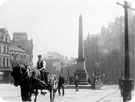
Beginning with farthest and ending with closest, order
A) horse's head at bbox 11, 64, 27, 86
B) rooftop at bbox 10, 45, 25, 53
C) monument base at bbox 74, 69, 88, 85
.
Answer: rooftop at bbox 10, 45, 25, 53 < monument base at bbox 74, 69, 88, 85 < horse's head at bbox 11, 64, 27, 86

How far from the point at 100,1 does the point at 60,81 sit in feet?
35.8

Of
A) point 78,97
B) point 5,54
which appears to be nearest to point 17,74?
point 78,97

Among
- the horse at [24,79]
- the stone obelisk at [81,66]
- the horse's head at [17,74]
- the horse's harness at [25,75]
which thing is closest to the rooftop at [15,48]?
the stone obelisk at [81,66]

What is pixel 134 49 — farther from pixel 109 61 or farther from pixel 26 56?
pixel 26 56

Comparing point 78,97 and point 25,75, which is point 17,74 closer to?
point 25,75

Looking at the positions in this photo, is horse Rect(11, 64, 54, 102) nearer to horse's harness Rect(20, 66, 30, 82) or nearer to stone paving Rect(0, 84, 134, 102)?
horse's harness Rect(20, 66, 30, 82)

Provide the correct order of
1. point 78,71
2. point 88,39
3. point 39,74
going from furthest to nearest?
point 88,39 < point 78,71 < point 39,74

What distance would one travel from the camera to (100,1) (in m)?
→ 11.6

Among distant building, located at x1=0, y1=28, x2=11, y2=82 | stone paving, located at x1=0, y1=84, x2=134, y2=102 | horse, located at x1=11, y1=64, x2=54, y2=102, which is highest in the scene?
distant building, located at x1=0, y1=28, x2=11, y2=82

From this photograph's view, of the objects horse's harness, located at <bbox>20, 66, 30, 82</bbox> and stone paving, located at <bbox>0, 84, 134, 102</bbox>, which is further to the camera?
stone paving, located at <bbox>0, 84, 134, 102</bbox>

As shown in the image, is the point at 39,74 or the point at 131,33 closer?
the point at 39,74

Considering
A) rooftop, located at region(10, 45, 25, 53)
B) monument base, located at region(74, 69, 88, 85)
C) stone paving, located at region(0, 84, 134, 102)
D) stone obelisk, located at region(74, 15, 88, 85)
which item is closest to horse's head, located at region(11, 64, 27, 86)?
stone paving, located at region(0, 84, 134, 102)

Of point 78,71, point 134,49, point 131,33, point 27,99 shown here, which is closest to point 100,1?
point 27,99

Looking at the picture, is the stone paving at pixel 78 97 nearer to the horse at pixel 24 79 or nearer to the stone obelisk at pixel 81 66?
the horse at pixel 24 79
